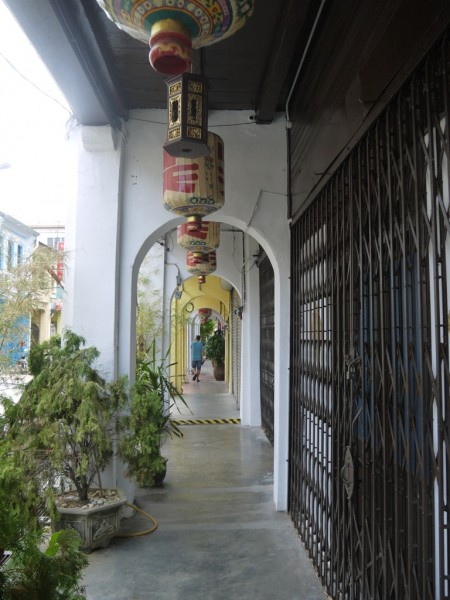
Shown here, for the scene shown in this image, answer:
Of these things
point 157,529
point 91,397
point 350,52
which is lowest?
Answer: point 157,529

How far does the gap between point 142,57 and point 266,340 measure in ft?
16.2

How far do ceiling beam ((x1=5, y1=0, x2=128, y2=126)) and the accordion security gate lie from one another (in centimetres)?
199

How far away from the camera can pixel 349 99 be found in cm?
264

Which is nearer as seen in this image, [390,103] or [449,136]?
[449,136]

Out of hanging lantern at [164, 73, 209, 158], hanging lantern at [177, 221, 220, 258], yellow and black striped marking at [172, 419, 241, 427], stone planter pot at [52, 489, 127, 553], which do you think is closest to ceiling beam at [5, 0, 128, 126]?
hanging lantern at [164, 73, 209, 158]

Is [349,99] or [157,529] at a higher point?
[349,99]

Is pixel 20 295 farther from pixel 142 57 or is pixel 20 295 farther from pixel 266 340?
pixel 266 340

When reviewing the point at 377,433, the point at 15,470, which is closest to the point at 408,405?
the point at 377,433

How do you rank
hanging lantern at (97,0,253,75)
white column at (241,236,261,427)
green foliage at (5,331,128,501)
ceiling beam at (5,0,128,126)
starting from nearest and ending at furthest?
hanging lantern at (97,0,253,75), ceiling beam at (5,0,128,126), green foliage at (5,331,128,501), white column at (241,236,261,427)

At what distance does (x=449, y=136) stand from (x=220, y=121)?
11.4ft

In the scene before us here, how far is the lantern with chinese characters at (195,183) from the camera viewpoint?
369 cm

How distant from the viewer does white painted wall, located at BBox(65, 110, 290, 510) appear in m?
4.54

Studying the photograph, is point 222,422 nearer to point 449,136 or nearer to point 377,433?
point 377,433

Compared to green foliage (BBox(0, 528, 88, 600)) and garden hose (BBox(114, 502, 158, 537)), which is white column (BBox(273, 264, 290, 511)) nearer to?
garden hose (BBox(114, 502, 158, 537))
